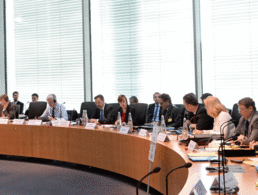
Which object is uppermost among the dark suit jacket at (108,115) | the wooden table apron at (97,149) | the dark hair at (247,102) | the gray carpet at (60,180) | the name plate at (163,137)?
the dark hair at (247,102)

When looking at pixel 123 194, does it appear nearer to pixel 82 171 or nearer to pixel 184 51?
pixel 82 171

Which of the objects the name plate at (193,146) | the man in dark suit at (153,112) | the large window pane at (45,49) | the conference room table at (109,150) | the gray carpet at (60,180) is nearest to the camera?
the conference room table at (109,150)

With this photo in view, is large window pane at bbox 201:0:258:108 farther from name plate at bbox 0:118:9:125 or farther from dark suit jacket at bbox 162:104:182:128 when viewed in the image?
name plate at bbox 0:118:9:125

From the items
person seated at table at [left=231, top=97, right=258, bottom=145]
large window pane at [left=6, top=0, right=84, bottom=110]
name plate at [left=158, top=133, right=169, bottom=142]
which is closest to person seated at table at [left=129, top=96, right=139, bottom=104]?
large window pane at [left=6, top=0, right=84, bottom=110]

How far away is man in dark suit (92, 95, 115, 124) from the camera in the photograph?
480 centimetres

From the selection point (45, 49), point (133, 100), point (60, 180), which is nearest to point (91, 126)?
point (60, 180)

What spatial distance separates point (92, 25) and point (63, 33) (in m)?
0.86

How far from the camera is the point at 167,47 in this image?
20.3 ft

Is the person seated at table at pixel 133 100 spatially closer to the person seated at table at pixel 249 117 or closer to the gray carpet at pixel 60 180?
the gray carpet at pixel 60 180

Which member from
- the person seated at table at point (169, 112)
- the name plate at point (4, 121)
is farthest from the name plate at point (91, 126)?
the name plate at point (4, 121)

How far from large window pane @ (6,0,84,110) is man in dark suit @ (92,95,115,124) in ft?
7.08

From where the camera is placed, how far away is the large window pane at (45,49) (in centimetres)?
717

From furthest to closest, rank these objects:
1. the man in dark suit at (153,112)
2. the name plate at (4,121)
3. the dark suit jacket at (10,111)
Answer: the dark suit jacket at (10,111) < the man in dark suit at (153,112) < the name plate at (4,121)

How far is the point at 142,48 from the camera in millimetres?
6492
